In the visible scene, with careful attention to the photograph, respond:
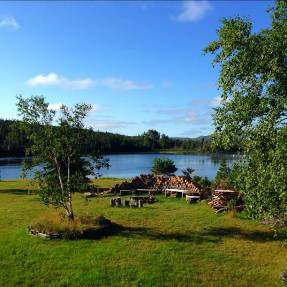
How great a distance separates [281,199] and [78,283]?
26.9 feet

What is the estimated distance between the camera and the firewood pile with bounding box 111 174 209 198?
129 ft

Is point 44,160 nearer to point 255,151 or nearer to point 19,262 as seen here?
point 19,262

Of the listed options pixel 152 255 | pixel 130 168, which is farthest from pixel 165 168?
pixel 130 168

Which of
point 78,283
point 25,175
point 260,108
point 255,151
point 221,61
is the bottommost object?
point 78,283

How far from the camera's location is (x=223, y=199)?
32000mm

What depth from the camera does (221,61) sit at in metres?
17.3

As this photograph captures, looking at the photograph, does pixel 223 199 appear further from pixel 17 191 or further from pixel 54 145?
pixel 17 191

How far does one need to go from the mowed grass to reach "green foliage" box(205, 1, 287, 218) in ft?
11.1

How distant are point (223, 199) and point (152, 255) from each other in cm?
1355

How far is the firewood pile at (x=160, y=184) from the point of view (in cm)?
3934

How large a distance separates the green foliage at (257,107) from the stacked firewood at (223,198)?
554 inches

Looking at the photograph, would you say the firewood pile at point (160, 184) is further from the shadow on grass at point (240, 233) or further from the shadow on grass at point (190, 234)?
the shadow on grass at point (190, 234)

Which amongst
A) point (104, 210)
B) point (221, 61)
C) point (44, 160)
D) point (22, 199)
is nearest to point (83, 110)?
point (44, 160)

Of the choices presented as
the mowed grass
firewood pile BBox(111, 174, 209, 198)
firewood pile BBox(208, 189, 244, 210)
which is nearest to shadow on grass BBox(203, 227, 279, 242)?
the mowed grass
